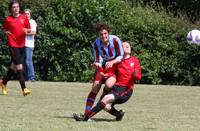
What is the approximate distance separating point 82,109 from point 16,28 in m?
3.35

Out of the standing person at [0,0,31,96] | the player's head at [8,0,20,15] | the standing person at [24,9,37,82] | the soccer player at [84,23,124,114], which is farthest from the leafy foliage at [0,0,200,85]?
the soccer player at [84,23,124,114]

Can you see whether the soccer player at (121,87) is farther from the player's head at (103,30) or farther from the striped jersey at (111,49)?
the player's head at (103,30)

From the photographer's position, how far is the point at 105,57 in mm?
10562

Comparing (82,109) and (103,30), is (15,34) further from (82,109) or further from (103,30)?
(103,30)

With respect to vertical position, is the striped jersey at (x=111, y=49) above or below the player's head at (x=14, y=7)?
above

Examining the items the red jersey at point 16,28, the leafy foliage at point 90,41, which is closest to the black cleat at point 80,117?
the red jersey at point 16,28

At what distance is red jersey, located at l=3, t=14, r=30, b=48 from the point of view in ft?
47.2

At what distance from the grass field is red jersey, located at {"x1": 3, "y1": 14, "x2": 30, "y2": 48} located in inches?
43.6

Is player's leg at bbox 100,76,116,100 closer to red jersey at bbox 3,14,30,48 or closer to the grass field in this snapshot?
the grass field

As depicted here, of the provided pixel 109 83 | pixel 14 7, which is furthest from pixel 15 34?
pixel 109 83

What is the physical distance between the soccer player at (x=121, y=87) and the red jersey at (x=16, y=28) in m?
4.48

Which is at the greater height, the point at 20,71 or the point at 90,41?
the point at 20,71

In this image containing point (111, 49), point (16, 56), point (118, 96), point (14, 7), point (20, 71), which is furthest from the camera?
point (16, 56)

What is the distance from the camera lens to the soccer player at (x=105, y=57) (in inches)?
405
